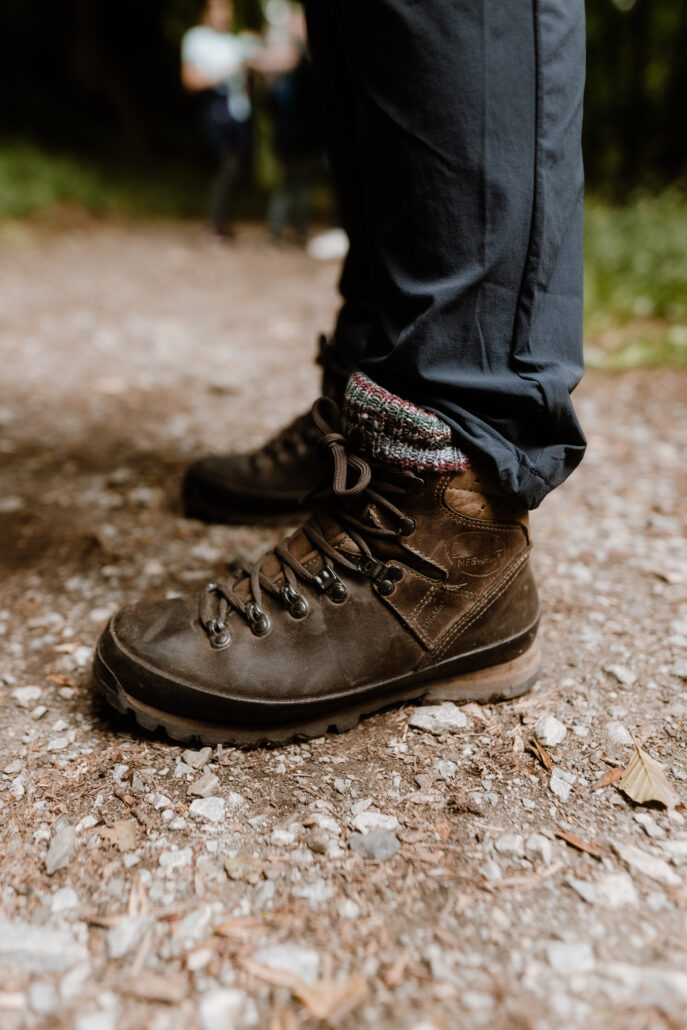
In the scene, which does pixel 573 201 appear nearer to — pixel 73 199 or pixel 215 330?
pixel 215 330

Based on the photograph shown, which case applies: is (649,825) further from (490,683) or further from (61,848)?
(61,848)

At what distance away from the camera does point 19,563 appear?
1702 mm

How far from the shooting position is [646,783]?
1074 mm

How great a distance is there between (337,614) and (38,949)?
1.84ft

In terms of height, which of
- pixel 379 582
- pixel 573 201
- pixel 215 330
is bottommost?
pixel 215 330

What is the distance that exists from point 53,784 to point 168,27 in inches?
617

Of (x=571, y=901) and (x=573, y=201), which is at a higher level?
(x=573, y=201)

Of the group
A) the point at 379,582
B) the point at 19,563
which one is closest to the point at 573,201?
the point at 379,582

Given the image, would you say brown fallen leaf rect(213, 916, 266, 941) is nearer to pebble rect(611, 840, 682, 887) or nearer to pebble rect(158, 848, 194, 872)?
pebble rect(158, 848, 194, 872)

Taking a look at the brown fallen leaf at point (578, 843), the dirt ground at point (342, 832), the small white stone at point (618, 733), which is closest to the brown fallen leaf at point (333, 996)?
the dirt ground at point (342, 832)

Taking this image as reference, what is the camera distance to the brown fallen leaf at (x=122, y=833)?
0.99 m

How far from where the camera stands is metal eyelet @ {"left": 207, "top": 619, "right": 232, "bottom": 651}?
44.7 inches

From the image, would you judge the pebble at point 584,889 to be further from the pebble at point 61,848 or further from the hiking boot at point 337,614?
the pebble at point 61,848

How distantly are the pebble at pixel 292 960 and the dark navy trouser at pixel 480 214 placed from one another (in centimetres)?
64
